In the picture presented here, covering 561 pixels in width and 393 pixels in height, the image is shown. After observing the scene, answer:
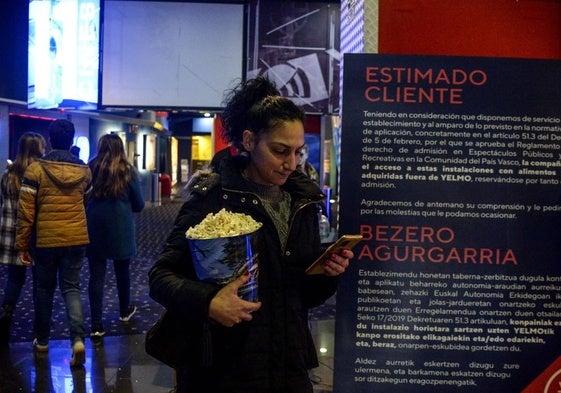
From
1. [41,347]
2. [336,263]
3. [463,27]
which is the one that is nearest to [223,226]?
[336,263]

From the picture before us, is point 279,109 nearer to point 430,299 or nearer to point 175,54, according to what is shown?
point 430,299

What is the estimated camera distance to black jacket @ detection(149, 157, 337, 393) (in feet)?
6.21

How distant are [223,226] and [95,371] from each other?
371cm

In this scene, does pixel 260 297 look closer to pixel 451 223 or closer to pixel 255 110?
pixel 255 110

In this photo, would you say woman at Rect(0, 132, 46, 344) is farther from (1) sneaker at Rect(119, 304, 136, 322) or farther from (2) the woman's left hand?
(2) the woman's left hand

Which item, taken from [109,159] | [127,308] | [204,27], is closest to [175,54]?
[204,27]

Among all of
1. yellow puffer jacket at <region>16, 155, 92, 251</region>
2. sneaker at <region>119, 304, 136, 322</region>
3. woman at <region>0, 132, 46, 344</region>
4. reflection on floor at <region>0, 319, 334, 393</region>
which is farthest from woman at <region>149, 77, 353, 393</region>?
sneaker at <region>119, 304, 136, 322</region>

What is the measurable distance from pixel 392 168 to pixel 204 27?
17.1 ft

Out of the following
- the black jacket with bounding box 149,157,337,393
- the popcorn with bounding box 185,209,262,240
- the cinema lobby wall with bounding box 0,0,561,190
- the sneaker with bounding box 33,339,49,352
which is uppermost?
the cinema lobby wall with bounding box 0,0,561,190

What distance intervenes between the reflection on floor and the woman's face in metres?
3.06

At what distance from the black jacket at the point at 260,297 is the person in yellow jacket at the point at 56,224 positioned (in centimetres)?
331

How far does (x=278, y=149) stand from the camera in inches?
77.3

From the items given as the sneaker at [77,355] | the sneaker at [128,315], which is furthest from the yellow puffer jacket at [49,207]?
the sneaker at [128,315]

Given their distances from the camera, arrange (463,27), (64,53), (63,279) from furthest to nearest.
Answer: (64,53)
(63,279)
(463,27)
